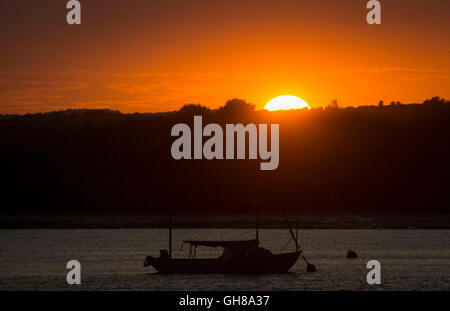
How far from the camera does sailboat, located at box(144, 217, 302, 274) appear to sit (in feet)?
235

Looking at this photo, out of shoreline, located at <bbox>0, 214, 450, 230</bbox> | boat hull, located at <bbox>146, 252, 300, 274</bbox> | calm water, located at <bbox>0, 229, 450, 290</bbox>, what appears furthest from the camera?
shoreline, located at <bbox>0, 214, 450, 230</bbox>

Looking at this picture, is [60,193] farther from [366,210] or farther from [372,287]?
[372,287]

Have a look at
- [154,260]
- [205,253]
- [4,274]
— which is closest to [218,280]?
[154,260]

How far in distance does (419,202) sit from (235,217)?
36084 mm

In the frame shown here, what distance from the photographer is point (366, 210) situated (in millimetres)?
183500

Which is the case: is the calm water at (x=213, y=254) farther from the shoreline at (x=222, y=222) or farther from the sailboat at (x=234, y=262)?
the shoreline at (x=222, y=222)

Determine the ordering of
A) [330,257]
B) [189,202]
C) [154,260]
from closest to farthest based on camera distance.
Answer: [154,260], [330,257], [189,202]

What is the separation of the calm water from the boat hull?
2.47ft

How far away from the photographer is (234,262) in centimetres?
7131

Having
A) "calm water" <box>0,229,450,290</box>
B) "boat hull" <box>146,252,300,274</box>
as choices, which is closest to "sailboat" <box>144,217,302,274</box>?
"boat hull" <box>146,252,300,274</box>

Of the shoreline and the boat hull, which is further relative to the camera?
the shoreline

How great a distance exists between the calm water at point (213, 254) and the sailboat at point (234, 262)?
2.73 ft

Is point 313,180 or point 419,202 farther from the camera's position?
point 313,180

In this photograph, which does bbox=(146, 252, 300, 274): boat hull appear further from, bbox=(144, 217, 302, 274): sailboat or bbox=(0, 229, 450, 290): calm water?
bbox=(0, 229, 450, 290): calm water
